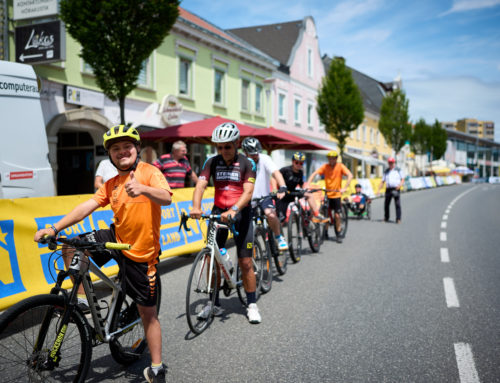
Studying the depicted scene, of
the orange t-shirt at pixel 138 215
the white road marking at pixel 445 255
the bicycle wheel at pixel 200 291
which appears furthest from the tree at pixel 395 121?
the orange t-shirt at pixel 138 215

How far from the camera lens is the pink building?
96.9 ft

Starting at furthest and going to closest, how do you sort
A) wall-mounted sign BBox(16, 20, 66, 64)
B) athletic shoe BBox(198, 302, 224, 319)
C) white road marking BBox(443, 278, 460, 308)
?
wall-mounted sign BBox(16, 20, 66, 64)
white road marking BBox(443, 278, 460, 308)
athletic shoe BBox(198, 302, 224, 319)

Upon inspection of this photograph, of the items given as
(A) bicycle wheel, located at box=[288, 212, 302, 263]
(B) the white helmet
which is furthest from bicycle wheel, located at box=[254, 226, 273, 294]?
(A) bicycle wheel, located at box=[288, 212, 302, 263]

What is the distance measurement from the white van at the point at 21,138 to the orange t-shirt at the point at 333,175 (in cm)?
552

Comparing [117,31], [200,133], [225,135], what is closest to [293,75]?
[200,133]

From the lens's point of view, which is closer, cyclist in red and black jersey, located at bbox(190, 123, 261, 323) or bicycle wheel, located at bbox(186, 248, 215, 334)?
bicycle wheel, located at bbox(186, 248, 215, 334)

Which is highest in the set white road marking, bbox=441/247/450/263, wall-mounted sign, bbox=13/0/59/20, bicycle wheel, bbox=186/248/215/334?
wall-mounted sign, bbox=13/0/59/20

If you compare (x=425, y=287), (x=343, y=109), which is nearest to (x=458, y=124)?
(x=343, y=109)

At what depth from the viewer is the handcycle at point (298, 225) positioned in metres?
7.55

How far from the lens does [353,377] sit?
133 inches

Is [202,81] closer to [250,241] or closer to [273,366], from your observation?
[250,241]

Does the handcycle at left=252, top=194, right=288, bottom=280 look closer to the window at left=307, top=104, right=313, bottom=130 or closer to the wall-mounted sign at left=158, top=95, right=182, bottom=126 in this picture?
the wall-mounted sign at left=158, top=95, right=182, bottom=126

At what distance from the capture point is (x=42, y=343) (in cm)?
279

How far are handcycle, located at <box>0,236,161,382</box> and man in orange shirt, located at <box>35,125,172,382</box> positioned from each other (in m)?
0.14
